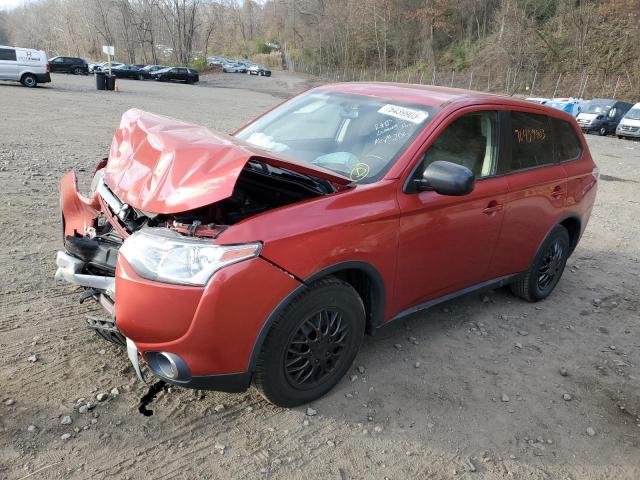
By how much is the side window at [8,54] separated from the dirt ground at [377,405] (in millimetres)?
25894

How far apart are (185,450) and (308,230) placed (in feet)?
4.25

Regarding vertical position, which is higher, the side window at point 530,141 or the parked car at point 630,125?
the side window at point 530,141

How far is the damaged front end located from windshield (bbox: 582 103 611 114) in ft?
83.7

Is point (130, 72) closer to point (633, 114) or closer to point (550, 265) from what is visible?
point (633, 114)

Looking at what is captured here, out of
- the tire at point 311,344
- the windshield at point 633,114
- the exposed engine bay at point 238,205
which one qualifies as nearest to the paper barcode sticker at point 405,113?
the exposed engine bay at point 238,205

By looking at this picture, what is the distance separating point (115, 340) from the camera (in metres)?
2.86

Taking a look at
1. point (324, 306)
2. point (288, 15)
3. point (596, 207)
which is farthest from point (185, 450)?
point (288, 15)

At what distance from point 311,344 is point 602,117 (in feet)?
83.4

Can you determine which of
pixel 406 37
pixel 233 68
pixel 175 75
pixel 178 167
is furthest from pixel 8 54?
pixel 406 37

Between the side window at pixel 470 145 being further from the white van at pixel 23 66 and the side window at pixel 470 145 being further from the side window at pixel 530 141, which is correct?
the white van at pixel 23 66

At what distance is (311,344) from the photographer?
2.85m

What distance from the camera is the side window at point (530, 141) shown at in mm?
3924

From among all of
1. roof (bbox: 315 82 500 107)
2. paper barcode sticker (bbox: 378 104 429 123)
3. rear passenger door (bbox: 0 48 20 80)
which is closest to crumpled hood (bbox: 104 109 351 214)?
paper barcode sticker (bbox: 378 104 429 123)

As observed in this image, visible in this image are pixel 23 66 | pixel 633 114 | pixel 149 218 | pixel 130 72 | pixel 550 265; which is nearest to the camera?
pixel 149 218
